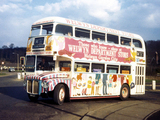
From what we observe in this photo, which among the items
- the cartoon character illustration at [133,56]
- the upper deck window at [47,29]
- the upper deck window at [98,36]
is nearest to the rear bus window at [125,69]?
the cartoon character illustration at [133,56]

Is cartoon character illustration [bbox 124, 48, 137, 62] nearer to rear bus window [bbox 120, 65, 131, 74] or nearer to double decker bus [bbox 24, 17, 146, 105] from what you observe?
double decker bus [bbox 24, 17, 146, 105]

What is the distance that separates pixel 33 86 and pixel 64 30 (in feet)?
10.5

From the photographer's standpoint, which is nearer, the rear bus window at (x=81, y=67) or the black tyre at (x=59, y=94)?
the black tyre at (x=59, y=94)

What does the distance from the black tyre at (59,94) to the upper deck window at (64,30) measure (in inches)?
105

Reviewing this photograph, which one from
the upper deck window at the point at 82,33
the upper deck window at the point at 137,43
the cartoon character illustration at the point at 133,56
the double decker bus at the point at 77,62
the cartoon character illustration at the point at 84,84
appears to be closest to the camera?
the double decker bus at the point at 77,62

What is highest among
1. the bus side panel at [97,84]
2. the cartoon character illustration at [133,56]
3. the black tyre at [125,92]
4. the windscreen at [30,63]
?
the cartoon character illustration at [133,56]

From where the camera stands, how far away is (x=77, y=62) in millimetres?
11828

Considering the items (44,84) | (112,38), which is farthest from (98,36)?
(44,84)

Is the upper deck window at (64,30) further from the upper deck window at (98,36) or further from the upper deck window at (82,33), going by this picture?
the upper deck window at (98,36)

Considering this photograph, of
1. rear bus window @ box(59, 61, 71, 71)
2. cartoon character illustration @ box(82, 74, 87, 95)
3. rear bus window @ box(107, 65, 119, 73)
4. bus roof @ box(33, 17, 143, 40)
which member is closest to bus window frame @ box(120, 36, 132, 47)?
bus roof @ box(33, 17, 143, 40)

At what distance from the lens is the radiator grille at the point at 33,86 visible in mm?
10539

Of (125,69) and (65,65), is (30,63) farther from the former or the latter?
(125,69)

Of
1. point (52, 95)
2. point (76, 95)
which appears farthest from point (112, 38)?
point (52, 95)

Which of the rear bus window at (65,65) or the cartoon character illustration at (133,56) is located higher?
the cartoon character illustration at (133,56)
